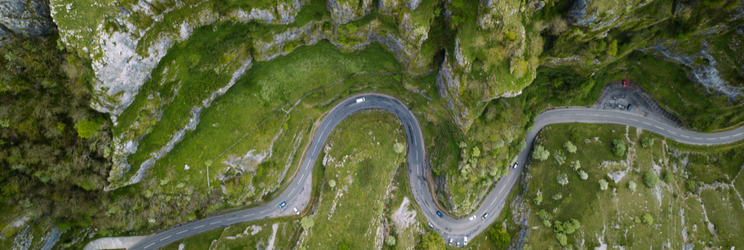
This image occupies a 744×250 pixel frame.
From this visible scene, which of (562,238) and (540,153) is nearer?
(562,238)

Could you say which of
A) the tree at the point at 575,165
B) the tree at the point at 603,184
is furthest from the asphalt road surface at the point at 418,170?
the tree at the point at 603,184

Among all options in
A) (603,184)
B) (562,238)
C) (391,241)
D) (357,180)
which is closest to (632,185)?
(603,184)

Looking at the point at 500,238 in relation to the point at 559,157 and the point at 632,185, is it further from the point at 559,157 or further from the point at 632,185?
the point at 632,185

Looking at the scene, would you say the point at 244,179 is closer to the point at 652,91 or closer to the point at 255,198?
the point at 255,198

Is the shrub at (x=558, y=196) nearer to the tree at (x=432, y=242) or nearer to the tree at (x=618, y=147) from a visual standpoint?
the tree at (x=618, y=147)

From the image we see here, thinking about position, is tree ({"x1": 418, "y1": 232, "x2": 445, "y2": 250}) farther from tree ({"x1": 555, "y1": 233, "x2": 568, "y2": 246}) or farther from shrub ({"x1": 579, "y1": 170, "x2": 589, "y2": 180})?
shrub ({"x1": 579, "y1": 170, "x2": 589, "y2": 180})

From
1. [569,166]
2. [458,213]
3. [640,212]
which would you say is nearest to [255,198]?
[458,213]
